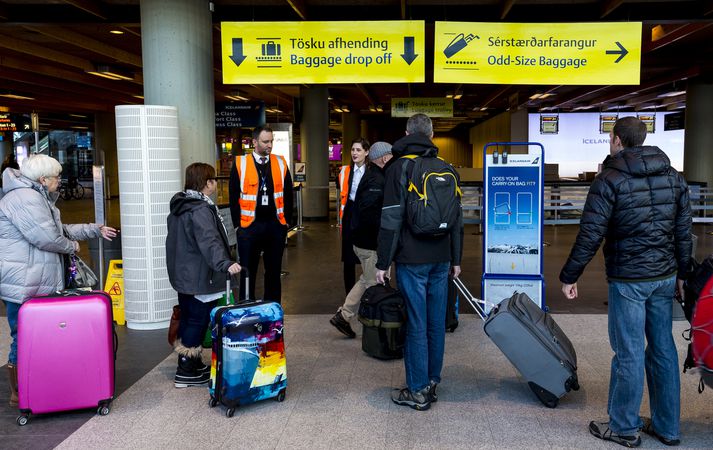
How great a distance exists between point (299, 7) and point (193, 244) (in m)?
4.24

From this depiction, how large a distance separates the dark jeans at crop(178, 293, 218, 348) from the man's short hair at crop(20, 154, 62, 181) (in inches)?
42.9

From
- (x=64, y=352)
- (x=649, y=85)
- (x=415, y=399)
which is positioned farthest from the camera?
(x=649, y=85)

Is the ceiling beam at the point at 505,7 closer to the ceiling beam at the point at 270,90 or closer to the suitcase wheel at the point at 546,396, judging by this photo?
the suitcase wheel at the point at 546,396

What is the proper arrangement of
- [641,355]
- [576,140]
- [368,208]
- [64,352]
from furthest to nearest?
[576,140] < [368,208] < [64,352] < [641,355]

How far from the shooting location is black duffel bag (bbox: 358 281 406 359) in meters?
4.06

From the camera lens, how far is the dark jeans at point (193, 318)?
4184mm

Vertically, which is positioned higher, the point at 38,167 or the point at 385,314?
the point at 38,167

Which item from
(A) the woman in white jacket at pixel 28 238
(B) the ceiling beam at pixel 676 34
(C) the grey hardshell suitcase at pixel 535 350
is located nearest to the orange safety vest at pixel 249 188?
(A) the woman in white jacket at pixel 28 238

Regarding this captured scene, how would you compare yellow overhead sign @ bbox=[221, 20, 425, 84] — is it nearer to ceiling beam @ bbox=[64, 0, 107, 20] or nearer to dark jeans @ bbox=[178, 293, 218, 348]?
ceiling beam @ bbox=[64, 0, 107, 20]

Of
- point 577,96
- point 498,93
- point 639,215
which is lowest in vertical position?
point 639,215

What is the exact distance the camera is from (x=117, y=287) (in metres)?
6.10

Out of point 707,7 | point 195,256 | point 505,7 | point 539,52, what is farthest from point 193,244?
point 707,7

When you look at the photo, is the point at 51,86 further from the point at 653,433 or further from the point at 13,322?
the point at 653,433

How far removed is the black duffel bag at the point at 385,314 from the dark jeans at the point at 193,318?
1005mm
